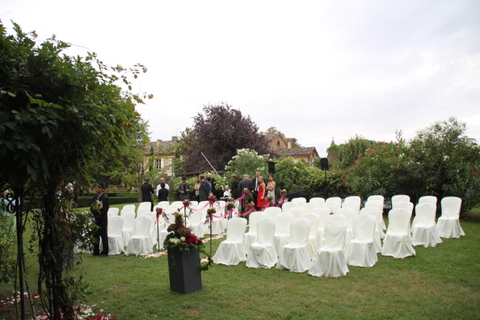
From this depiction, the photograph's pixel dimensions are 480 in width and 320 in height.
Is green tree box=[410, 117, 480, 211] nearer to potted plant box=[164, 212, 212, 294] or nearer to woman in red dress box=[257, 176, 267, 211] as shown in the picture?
woman in red dress box=[257, 176, 267, 211]

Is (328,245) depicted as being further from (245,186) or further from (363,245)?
(245,186)

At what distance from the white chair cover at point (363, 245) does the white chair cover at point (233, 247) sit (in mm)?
2176

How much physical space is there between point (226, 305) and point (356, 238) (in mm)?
3367

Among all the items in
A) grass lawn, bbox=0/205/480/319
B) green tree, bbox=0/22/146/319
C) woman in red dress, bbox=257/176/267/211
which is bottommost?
grass lawn, bbox=0/205/480/319

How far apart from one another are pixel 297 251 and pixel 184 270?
2283 millimetres

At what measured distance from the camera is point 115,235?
9.12 meters

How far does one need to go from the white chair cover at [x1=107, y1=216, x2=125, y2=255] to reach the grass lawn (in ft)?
4.73

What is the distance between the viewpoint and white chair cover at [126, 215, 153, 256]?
343 inches

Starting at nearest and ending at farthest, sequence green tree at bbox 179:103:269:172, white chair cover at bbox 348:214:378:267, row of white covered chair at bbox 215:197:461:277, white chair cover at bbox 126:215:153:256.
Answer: row of white covered chair at bbox 215:197:461:277 → white chair cover at bbox 348:214:378:267 → white chair cover at bbox 126:215:153:256 → green tree at bbox 179:103:269:172

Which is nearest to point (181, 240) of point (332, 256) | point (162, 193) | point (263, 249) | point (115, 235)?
point (263, 249)

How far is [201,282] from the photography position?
19.4ft

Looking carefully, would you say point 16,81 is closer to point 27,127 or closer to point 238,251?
point 27,127

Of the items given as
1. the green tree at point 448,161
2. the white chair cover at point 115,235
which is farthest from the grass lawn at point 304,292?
the green tree at point 448,161

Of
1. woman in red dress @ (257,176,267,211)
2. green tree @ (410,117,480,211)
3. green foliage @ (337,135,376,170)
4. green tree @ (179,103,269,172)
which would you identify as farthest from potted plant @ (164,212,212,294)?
green foliage @ (337,135,376,170)
